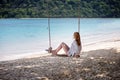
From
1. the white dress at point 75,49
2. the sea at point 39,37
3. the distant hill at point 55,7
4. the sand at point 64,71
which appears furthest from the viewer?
the distant hill at point 55,7

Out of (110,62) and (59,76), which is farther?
(110,62)

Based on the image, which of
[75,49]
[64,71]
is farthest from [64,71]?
[75,49]

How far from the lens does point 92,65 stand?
5207mm

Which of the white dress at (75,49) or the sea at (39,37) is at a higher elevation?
the white dress at (75,49)

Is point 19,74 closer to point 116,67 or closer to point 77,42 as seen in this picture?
point 116,67

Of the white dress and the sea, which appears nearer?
the white dress

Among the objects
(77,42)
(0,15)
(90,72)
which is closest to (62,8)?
(0,15)

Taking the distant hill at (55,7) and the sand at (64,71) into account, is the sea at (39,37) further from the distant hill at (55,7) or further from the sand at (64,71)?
the sand at (64,71)

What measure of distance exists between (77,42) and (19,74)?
101 inches

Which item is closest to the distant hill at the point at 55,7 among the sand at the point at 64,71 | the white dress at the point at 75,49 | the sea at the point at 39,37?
the sea at the point at 39,37

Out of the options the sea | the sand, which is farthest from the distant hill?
the sand

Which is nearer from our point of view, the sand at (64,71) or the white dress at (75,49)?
the sand at (64,71)

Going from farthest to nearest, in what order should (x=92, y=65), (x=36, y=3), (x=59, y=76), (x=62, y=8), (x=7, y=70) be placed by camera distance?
(x=62, y=8) → (x=36, y=3) → (x=92, y=65) → (x=7, y=70) → (x=59, y=76)

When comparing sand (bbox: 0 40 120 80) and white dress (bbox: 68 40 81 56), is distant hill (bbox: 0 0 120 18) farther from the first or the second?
sand (bbox: 0 40 120 80)
